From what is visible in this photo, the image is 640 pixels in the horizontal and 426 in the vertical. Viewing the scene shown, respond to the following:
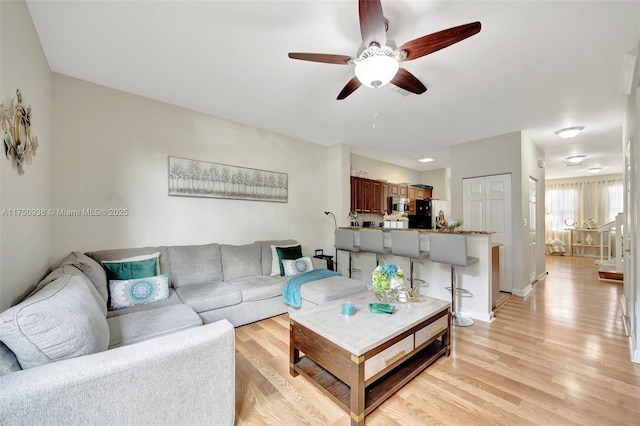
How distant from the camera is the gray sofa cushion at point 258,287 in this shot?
2969 mm

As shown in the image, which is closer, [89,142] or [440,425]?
[440,425]

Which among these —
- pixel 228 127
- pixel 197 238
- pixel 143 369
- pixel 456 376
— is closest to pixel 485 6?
pixel 456 376

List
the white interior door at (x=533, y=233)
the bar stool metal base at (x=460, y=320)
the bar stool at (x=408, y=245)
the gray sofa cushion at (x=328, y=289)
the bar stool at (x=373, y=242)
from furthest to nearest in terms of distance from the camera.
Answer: the white interior door at (x=533, y=233), the bar stool at (x=373, y=242), the bar stool at (x=408, y=245), the bar stool metal base at (x=460, y=320), the gray sofa cushion at (x=328, y=289)

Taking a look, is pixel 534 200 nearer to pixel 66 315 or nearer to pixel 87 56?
pixel 66 315

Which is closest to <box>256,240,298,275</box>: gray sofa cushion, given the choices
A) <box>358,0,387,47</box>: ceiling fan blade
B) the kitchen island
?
the kitchen island

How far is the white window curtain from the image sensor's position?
301 inches

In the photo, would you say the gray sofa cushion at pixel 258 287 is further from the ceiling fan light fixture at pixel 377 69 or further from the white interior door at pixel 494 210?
the white interior door at pixel 494 210

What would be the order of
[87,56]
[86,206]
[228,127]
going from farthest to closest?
1. [228,127]
2. [86,206]
3. [87,56]

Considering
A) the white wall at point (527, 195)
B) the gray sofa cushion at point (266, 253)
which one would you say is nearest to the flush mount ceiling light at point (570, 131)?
the white wall at point (527, 195)

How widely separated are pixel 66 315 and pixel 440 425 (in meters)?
2.05

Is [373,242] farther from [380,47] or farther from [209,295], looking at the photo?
[380,47]

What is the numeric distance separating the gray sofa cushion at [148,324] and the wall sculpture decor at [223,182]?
5.46 ft

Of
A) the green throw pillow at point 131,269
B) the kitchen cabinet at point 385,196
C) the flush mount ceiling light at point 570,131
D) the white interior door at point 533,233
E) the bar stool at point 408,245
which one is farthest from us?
the kitchen cabinet at point 385,196

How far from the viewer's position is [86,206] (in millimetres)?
2752
